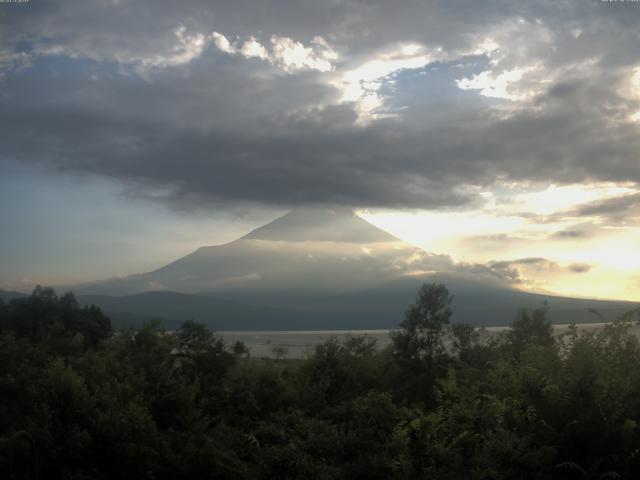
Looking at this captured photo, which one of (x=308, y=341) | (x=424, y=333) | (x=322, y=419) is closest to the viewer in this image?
(x=322, y=419)

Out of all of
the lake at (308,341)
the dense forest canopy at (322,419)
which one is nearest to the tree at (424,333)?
the lake at (308,341)

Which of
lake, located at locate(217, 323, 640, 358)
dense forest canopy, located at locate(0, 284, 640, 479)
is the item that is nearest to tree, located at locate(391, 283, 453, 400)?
lake, located at locate(217, 323, 640, 358)

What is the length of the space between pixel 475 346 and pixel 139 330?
14.1 meters

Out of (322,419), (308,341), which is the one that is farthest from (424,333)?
(322,419)

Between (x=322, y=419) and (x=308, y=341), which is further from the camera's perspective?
(x=308, y=341)

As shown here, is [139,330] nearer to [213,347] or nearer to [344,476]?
[213,347]

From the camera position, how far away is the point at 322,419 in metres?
16.5

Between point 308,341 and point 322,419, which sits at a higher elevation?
point 308,341

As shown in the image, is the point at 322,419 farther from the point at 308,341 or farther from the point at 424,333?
the point at 308,341

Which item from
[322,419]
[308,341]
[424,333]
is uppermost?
[424,333]

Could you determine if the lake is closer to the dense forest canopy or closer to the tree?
the tree

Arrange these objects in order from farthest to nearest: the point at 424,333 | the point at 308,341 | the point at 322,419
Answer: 1. the point at 308,341
2. the point at 424,333
3. the point at 322,419

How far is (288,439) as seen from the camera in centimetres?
1473

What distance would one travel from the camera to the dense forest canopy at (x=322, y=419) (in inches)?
499
